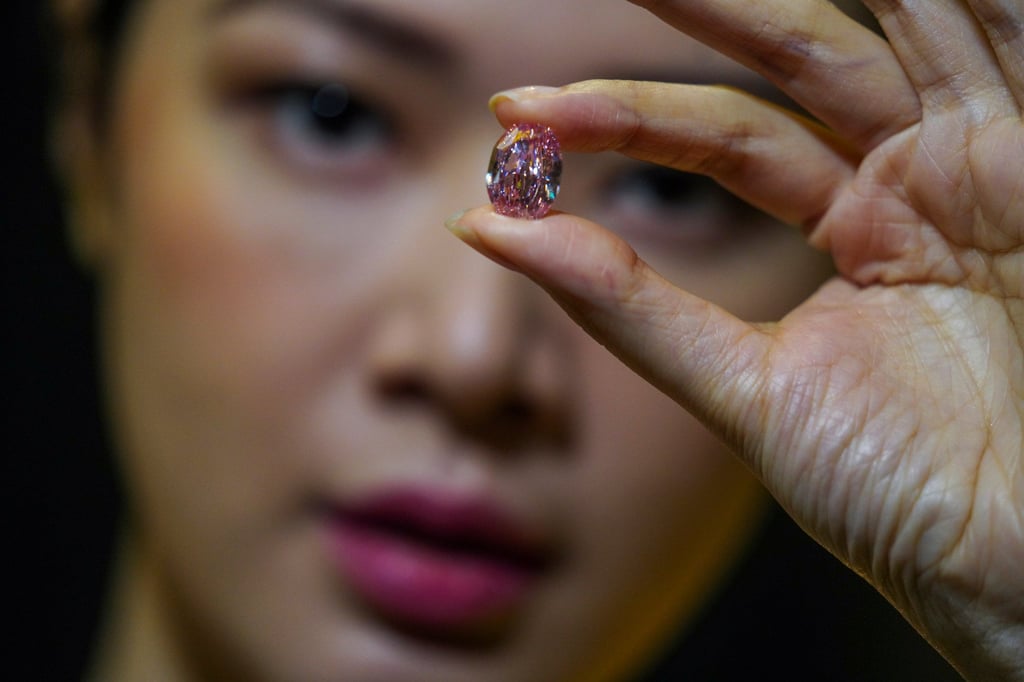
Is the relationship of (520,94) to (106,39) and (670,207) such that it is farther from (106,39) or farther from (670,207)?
(106,39)

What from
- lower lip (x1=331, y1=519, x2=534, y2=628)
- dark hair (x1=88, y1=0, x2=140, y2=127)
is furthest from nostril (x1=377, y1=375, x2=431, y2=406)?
dark hair (x1=88, y1=0, x2=140, y2=127)

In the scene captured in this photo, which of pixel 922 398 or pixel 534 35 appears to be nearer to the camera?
pixel 922 398

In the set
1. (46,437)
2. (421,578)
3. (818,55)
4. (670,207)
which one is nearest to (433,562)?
(421,578)

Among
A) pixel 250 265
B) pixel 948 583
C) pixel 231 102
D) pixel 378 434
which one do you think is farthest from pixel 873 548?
pixel 231 102

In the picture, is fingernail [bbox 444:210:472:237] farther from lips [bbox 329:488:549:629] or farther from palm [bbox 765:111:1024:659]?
lips [bbox 329:488:549:629]

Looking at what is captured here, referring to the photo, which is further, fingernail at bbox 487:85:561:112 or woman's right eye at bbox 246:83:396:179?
woman's right eye at bbox 246:83:396:179

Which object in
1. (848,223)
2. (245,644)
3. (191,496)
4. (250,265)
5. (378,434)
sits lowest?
(245,644)

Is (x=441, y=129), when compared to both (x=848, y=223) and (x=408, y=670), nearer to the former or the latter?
(x=848, y=223)
